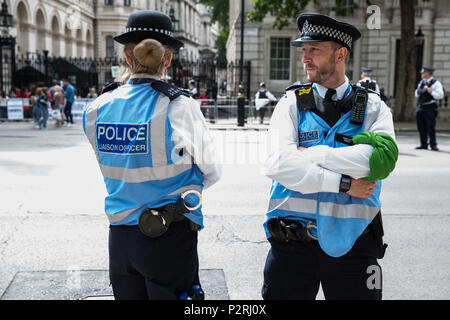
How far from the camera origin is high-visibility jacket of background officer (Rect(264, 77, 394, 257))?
7.51 ft

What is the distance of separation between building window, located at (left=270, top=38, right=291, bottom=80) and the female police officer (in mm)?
25626

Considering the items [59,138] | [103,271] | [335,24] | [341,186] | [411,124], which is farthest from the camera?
[411,124]

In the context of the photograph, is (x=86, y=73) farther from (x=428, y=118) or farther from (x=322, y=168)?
(x=322, y=168)

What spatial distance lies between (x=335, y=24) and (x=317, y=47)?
0.14m

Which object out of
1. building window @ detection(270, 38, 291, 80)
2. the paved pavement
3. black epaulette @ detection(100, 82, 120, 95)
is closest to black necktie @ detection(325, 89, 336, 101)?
black epaulette @ detection(100, 82, 120, 95)

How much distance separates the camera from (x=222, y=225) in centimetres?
567

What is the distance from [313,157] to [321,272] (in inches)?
22.0

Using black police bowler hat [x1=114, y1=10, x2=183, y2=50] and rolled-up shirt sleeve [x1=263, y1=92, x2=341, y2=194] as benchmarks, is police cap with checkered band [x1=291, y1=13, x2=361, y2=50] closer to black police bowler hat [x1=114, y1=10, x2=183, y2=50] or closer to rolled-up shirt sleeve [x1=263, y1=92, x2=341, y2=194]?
rolled-up shirt sleeve [x1=263, y1=92, x2=341, y2=194]

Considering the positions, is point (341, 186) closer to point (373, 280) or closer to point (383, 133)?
point (383, 133)

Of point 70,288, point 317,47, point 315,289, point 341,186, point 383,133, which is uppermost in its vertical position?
point 317,47

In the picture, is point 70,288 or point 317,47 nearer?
point 317,47

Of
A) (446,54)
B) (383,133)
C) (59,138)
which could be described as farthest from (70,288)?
(446,54)

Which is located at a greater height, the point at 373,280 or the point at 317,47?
the point at 317,47

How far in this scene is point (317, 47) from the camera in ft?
8.20
